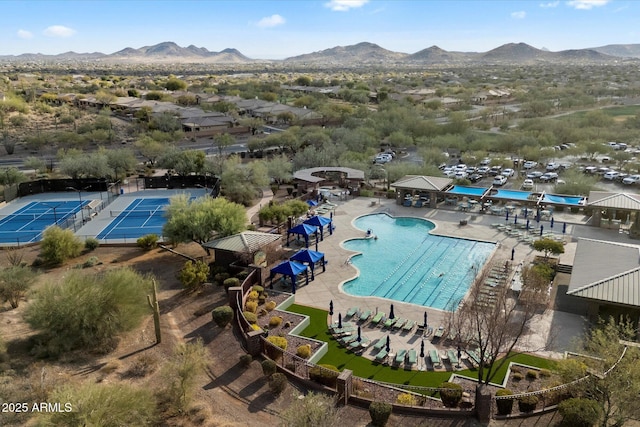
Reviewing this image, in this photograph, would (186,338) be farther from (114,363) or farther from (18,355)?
(18,355)

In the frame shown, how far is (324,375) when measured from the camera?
1725 cm

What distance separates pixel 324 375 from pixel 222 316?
20.1 feet

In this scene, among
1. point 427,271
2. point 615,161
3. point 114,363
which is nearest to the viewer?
point 114,363

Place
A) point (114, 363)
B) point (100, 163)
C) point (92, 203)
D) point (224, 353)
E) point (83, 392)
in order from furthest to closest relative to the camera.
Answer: point (100, 163) → point (92, 203) → point (224, 353) → point (114, 363) → point (83, 392)

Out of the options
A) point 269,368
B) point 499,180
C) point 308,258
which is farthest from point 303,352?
point 499,180

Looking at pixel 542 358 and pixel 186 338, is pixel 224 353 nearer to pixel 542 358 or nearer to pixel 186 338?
pixel 186 338

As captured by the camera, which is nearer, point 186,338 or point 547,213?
point 186,338

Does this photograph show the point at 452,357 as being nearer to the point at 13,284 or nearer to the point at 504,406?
the point at 504,406

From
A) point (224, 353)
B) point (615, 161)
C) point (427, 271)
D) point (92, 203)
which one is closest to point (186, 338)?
point (224, 353)

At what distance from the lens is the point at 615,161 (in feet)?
181

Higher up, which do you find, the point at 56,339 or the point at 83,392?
the point at 83,392

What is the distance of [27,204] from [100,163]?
282 inches

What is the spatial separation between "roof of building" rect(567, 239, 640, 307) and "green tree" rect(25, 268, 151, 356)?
18.9 metres

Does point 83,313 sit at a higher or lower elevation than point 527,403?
higher
